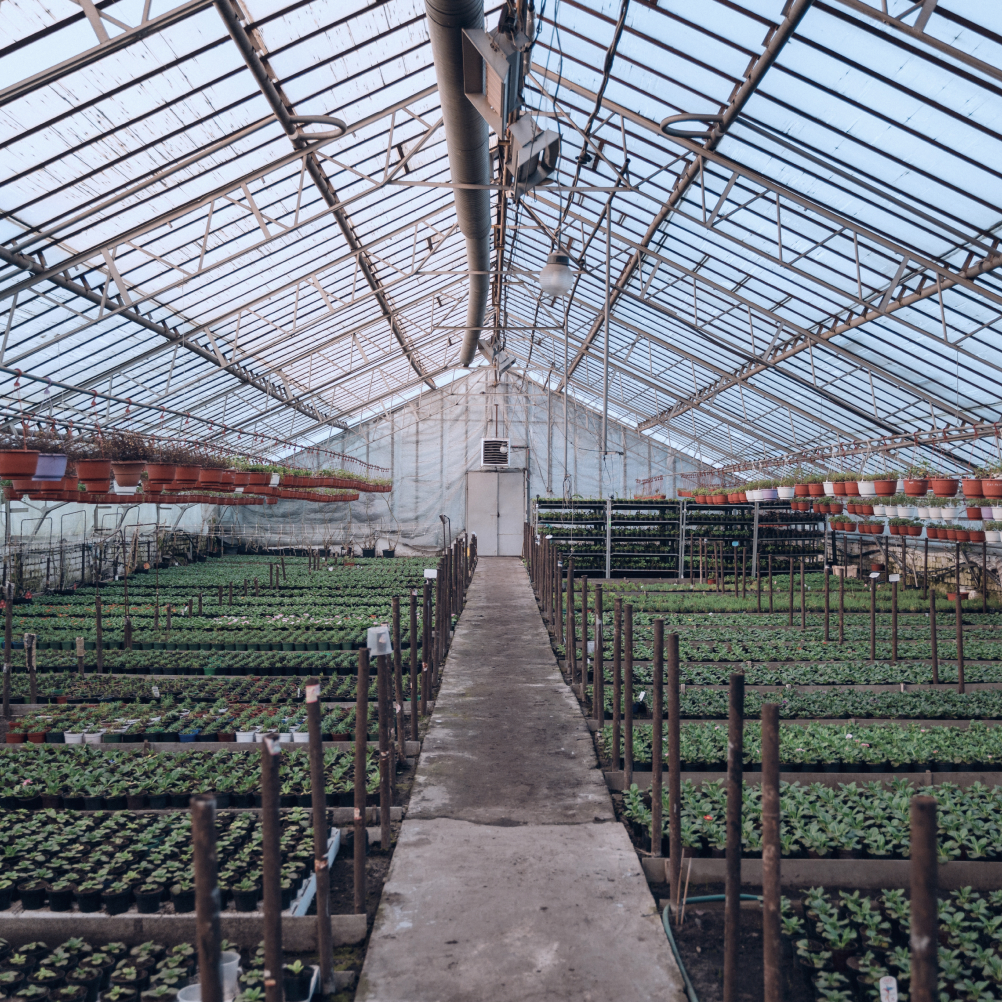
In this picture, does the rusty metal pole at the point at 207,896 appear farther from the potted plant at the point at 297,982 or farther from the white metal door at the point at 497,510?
the white metal door at the point at 497,510

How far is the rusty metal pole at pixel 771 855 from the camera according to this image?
2592 mm

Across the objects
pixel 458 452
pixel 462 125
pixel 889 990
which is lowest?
pixel 889 990

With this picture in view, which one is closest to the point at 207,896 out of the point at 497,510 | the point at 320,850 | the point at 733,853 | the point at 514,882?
the point at 320,850

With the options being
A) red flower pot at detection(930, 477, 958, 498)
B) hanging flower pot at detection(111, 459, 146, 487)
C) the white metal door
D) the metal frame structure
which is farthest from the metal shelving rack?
hanging flower pot at detection(111, 459, 146, 487)

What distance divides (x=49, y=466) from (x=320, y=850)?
4.75 metres

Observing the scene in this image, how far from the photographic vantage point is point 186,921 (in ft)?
12.2

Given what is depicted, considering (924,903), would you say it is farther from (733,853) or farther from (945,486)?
(945,486)

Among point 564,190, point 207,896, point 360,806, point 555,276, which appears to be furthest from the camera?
point 564,190

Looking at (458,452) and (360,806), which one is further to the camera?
(458,452)

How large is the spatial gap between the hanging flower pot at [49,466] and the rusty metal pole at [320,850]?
445cm

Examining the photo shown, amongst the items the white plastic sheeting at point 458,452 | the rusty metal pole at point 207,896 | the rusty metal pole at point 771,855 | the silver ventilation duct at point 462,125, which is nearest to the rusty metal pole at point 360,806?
the rusty metal pole at point 207,896

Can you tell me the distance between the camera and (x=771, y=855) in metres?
2.65

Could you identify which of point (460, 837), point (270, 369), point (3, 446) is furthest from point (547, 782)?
point (270, 369)

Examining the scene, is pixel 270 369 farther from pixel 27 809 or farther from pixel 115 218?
pixel 27 809
